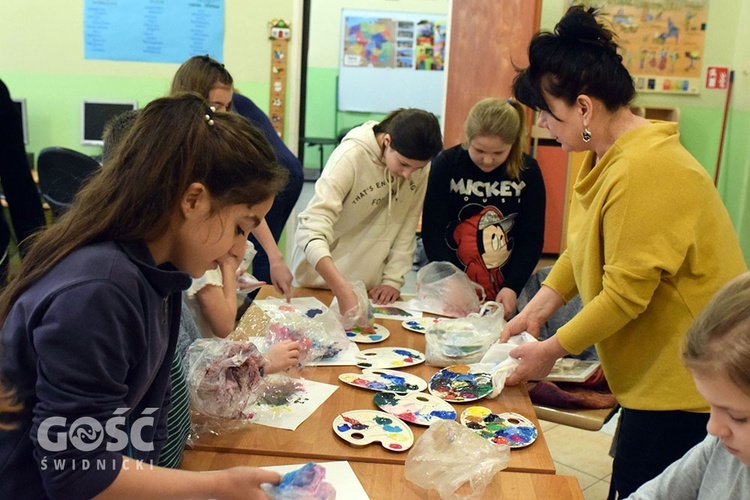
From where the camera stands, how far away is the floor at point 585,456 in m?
2.63

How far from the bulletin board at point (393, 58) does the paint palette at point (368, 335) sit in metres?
5.92

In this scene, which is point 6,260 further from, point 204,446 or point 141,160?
point 141,160

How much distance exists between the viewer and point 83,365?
2.81 feet

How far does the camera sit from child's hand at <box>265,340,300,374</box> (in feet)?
4.96

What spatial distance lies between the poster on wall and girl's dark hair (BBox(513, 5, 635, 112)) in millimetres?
4019

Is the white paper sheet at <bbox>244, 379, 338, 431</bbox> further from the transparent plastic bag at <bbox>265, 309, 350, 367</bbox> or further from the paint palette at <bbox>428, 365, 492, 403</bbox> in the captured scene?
the paint palette at <bbox>428, 365, 492, 403</bbox>

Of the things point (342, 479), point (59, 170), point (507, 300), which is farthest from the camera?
point (59, 170)

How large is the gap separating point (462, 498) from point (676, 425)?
1.90 feet

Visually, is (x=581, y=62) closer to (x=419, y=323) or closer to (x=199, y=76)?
(x=419, y=323)

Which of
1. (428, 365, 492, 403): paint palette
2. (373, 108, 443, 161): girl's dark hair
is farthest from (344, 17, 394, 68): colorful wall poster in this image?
(428, 365, 492, 403): paint palette

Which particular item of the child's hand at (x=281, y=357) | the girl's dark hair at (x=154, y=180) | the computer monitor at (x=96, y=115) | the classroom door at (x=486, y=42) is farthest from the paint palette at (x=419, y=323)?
the computer monitor at (x=96, y=115)

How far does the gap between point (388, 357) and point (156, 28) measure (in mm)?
3248

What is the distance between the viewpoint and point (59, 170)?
369 cm

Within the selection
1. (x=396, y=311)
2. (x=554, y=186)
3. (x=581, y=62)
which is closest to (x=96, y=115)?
(x=396, y=311)
